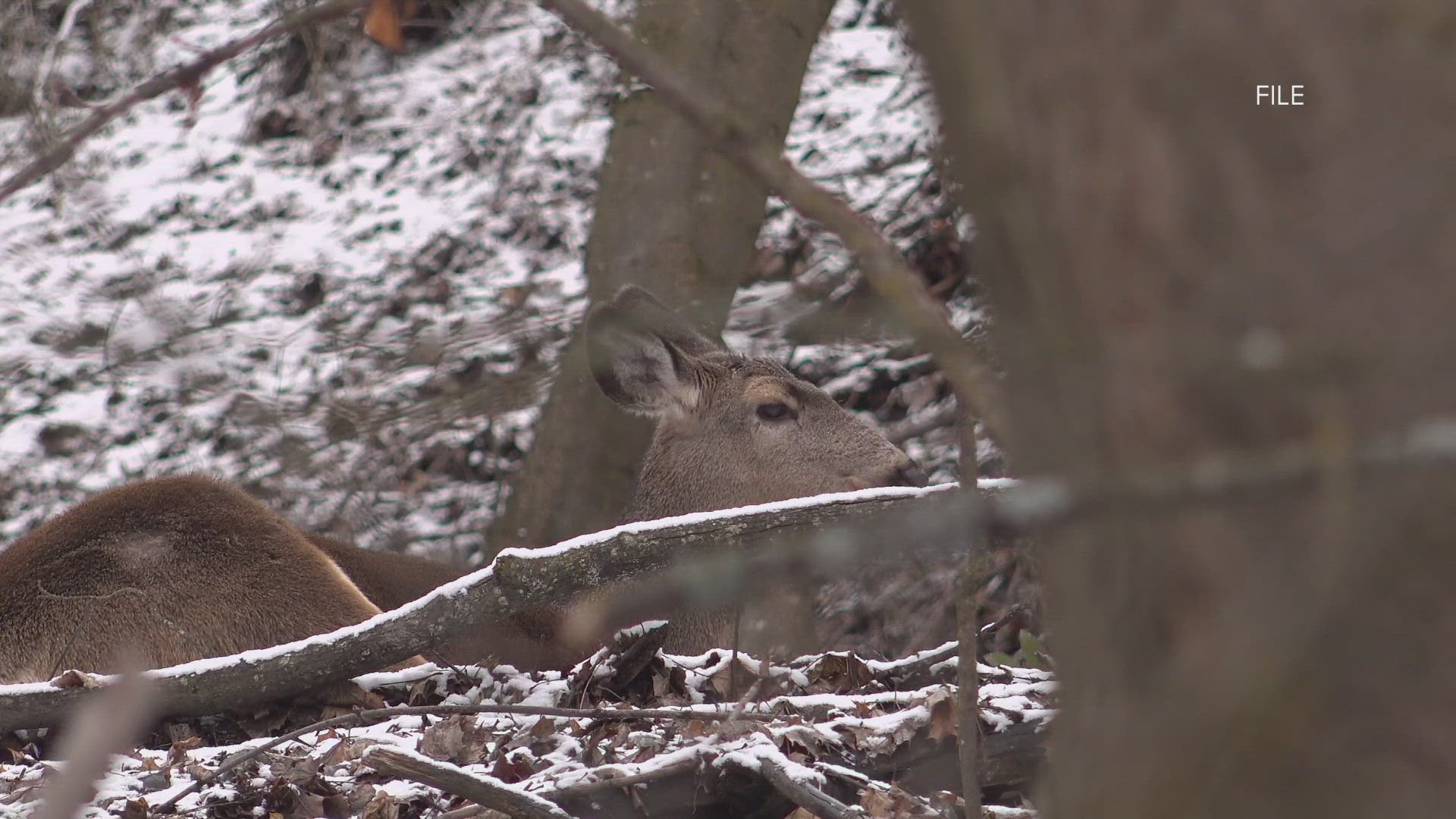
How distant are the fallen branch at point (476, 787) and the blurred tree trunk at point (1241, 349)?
5.67ft

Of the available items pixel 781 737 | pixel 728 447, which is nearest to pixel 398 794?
pixel 781 737

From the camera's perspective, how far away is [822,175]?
937cm

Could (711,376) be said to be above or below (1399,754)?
below

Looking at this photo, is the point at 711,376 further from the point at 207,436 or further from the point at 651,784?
the point at 207,436

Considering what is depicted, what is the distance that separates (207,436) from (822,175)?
401 cm

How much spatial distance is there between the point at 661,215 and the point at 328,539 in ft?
7.49

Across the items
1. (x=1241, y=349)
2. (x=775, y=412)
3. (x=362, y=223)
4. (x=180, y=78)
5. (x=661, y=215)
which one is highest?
(x=180, y=78)

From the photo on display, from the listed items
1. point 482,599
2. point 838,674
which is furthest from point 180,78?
point 838,674

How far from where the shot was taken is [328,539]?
18.7 ft

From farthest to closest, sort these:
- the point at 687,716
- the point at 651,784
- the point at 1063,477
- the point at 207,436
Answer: the point at 207,436 → the point at 687,716 → the point at 651,784 → the point at 1063,477

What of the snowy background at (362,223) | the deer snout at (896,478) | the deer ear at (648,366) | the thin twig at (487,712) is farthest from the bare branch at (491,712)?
the deer ear at (648,366)

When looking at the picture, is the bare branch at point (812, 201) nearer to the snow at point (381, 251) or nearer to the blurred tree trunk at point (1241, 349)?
the blurred tree trunk at point (1241, 349)

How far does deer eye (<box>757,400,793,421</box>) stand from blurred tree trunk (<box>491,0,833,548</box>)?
0.81m

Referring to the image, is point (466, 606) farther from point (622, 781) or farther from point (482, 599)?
point (622, 781)
